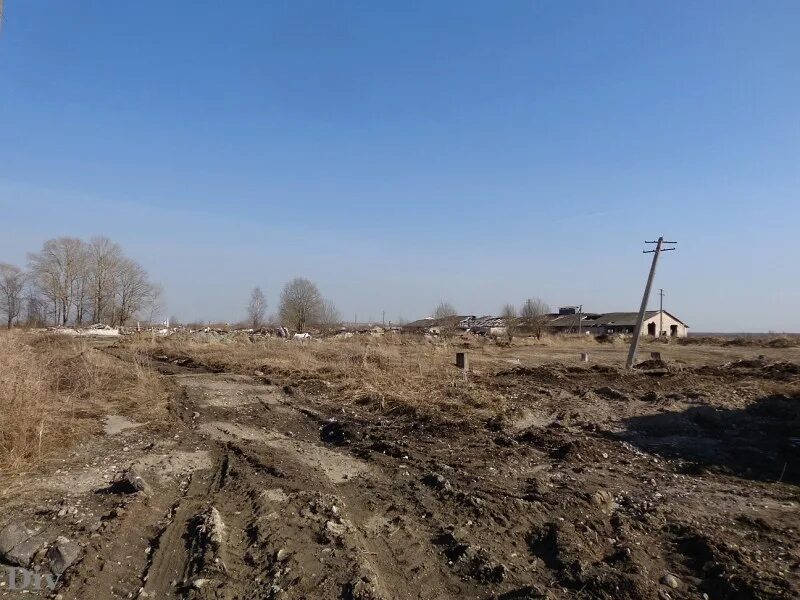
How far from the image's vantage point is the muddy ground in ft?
13.1

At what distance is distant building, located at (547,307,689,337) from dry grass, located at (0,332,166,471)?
6847 centimetres

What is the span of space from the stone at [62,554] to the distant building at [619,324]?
243ft

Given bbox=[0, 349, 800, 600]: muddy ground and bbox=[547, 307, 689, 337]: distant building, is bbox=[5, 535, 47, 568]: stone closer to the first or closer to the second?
bbox=[0, 349, 800, 600]: muddy ground

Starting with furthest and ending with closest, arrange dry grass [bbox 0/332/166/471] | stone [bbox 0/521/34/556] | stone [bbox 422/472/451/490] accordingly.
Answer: dry grass [bbox 0/332/166/471]
stone [bbox 422/472/451/490]
stone [bbox 0/521/34/556]

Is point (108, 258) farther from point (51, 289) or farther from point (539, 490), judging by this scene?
point (539, 490)

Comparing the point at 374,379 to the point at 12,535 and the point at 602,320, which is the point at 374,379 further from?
the point at 602,320

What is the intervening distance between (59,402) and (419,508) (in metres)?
7.55

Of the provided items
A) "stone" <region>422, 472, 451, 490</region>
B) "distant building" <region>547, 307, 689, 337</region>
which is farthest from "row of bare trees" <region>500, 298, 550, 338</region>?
"stone" <region>422, 472, 451, 490</region>

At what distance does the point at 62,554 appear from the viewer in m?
4.07

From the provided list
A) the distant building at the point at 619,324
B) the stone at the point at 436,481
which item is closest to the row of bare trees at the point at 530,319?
the distant building at the point at 619,324

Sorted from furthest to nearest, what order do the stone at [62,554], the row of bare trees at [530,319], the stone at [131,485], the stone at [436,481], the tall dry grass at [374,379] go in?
the row of bare trees at [530,319] < the tall dry grass at [374,379] < the stone at [436,481] < the stone at [131,485] < the stone at [62,554]

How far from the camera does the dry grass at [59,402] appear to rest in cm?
661

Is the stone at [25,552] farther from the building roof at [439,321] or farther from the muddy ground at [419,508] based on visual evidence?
the building roof at [439,321]

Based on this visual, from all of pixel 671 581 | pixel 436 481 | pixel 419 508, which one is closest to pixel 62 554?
pixel 419 508
